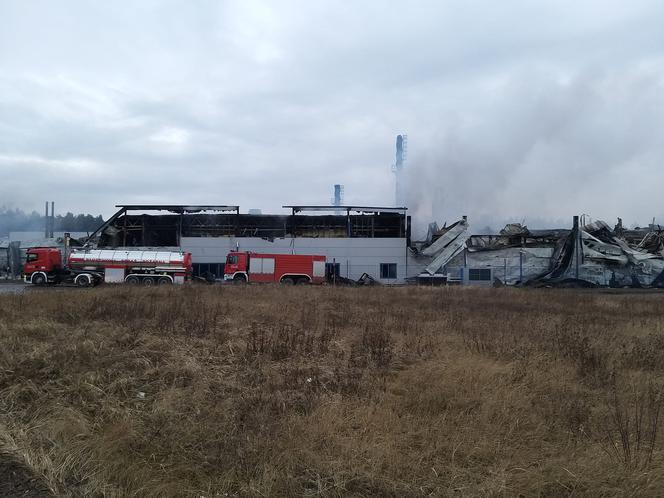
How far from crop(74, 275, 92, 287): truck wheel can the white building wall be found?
14376mm

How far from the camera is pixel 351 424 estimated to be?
484 cm

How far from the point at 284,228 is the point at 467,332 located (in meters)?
41.2

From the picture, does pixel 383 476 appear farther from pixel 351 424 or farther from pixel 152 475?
pixel 152 475

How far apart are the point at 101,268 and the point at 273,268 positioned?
→ 13.0 m

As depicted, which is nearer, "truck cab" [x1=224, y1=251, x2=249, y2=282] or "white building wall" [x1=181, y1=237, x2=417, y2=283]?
"truck cab" [x1=224, y1=251, x2=249, y2=282]

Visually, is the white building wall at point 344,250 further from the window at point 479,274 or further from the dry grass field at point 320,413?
the dry grass field at point 320,413

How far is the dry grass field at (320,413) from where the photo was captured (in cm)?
384

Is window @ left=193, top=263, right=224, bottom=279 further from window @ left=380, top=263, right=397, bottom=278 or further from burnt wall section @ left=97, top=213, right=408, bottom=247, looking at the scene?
window @ left=380, top=263, right=397, bottom=278

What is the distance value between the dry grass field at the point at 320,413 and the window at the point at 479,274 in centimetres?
3630

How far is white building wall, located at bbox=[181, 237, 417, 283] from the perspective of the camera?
49.0m

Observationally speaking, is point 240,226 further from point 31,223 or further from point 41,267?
point 31,223

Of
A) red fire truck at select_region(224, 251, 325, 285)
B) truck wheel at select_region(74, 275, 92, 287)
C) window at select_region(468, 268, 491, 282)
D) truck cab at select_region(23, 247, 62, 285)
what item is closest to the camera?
truck wheel at select_region(74, 275, 92, 287)

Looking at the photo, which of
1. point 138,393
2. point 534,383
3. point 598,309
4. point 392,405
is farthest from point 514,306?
point 138,393

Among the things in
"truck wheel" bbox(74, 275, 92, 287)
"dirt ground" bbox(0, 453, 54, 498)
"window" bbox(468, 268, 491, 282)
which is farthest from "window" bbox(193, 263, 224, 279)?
"dirt ground" bbox(0, 453, 54, 498)
